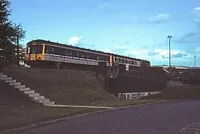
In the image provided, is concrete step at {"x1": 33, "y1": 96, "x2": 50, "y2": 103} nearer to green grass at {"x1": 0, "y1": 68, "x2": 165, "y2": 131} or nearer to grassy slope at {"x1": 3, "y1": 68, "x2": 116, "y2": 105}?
green grass at {"x1": 0, "y1": 68, "x2": 165, "y2": 131}

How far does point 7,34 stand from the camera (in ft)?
76.7

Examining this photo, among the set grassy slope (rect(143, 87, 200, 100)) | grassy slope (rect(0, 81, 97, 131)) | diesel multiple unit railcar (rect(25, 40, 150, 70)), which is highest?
diesel multiple unit railcar (rect(25, 40, 150, 70))

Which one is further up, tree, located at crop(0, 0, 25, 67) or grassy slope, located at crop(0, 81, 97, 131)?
tree, located at crop(0, 0, 25, 67)

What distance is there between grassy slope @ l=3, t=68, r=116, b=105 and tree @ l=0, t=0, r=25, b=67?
5.95 metres

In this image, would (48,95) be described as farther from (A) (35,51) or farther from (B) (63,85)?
(A) (35,51)

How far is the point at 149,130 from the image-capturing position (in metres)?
15.7

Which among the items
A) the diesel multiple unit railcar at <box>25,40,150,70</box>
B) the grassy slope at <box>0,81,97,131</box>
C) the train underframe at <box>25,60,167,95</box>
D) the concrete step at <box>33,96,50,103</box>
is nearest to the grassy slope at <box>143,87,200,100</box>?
the train underframe at <box>25,60,167,95</box>

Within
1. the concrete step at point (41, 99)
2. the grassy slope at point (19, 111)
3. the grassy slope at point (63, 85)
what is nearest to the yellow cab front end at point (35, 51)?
the grassy slope at point (63, 85)

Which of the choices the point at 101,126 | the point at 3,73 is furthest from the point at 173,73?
the point at 101,126

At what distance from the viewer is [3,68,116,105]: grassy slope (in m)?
30.5

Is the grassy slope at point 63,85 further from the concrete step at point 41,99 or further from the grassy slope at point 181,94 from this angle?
the grassy slope at point 181,94

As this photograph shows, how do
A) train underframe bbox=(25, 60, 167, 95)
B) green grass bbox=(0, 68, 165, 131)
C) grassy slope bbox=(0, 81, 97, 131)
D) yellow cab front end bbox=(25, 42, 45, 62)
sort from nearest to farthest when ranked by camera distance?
grassy slope bbox=(0, 81, 97, 131), green grass bbox=(0, 68, 165, 131), train underframe bbox=(25, 60, 167, 95), yellow cab front end bbox=(25, 42, 45, 62)

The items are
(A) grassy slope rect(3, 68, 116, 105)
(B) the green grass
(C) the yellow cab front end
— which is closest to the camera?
(B) the green grass

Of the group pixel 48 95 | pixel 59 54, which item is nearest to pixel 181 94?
pixel 59 54
